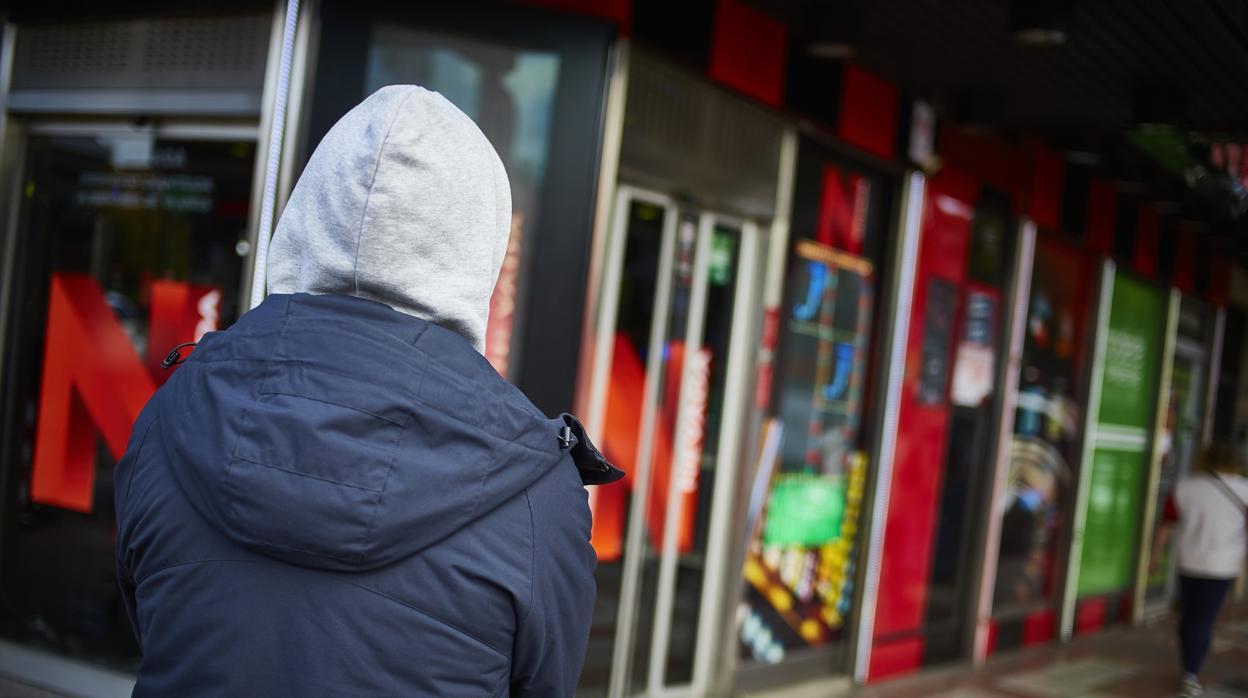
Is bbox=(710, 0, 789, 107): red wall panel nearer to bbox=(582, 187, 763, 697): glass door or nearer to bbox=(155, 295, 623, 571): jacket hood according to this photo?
bbox=(582, 187, 763, 697): glass door

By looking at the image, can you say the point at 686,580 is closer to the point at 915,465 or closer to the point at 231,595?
the point at 915,465

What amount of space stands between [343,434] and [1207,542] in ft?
24.1

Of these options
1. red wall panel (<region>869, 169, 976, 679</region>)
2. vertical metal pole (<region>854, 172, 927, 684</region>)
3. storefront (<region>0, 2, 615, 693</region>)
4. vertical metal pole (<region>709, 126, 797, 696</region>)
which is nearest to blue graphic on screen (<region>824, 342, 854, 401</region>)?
vertical metal pole (<region>854, 172, 927, 684</region>)

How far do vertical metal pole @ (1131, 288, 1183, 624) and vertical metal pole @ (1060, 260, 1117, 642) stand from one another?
155 cm

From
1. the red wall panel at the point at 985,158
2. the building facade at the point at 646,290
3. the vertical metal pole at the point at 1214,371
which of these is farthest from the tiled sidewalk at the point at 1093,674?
the red wall panel at the point at 985,158

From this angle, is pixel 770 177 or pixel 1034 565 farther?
pixel 1034 565

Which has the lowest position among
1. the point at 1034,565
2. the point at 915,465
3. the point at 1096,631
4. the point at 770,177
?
the point at 1096,631

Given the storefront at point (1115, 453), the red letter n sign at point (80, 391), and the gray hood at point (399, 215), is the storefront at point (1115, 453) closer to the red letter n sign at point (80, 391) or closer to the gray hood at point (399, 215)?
the red letter n sign at point (80, 391)

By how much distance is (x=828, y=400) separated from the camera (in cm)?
643

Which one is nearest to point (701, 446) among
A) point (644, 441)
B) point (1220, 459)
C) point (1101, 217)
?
point (644, 441)

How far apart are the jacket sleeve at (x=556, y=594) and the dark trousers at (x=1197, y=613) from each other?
717cm

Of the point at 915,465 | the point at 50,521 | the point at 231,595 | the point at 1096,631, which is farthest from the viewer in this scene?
the point at 1096,631

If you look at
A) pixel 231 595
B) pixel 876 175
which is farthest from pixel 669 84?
pixel 231 595

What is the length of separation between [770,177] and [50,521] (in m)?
3.60
